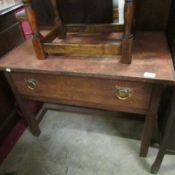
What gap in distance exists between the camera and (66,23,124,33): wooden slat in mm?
1044

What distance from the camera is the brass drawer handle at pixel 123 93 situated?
85 centimetres

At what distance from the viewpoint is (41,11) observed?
1222 mm

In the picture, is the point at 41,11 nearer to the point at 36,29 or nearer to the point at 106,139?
the point at 36,29

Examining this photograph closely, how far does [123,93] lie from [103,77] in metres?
0.13

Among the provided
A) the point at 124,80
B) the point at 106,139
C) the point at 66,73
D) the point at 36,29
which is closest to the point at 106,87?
the point at 124,80

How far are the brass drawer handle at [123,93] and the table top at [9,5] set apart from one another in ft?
2.92

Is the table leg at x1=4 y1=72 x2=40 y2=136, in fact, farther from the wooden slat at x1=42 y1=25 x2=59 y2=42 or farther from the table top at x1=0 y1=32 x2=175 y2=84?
the wooden slat at x1=42 y1=25 x2=59 y2=42

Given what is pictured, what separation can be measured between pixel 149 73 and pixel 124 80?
110 millimetres

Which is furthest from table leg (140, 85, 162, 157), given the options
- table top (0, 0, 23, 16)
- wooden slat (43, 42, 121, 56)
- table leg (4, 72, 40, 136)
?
table top (0, 0, 23, 16)

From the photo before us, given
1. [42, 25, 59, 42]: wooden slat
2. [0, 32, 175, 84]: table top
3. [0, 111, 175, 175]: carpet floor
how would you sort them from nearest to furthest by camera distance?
1. [0, 32, 175, 84]: table top
2. [42, 25, 59, 42]: wooden slat
3. [0, 111, 175, 175]: carpet floor

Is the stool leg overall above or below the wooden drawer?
above

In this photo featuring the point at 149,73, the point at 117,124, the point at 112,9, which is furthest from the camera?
the point at 117,124

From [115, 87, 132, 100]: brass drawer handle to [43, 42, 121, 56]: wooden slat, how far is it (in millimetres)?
167

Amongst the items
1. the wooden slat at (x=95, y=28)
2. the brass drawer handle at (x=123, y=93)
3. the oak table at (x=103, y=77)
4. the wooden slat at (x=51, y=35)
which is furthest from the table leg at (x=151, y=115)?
the wooden slat at (x=51, y=35)
